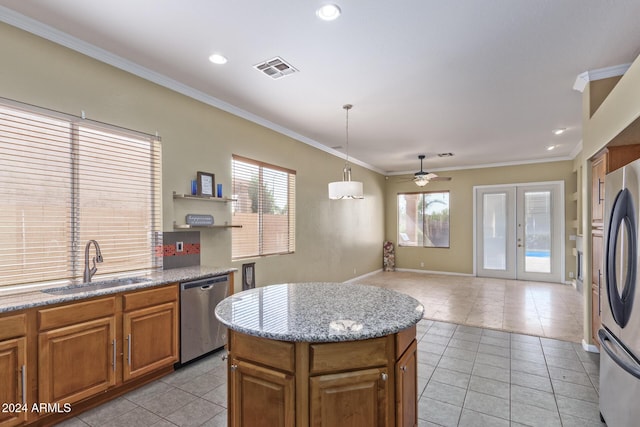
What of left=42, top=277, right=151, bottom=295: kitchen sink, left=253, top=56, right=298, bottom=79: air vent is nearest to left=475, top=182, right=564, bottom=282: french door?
left=253, top=56, right=298, bottom=79: air vent

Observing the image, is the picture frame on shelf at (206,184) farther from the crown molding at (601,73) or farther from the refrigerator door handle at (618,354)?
the crown molding at (601,73)

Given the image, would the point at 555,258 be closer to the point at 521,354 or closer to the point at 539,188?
the point at 539,188

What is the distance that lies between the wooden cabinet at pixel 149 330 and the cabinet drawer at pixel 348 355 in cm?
182

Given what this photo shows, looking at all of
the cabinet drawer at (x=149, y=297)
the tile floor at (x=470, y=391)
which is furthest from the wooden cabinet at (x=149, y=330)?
the tile floor at (x=470, y=391)

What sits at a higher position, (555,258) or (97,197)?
(97,197)

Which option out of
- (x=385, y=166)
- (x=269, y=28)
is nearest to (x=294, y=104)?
(x=269, y=28)

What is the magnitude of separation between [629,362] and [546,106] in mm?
3285

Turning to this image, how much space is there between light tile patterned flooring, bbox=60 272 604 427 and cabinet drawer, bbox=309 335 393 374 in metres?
1.20

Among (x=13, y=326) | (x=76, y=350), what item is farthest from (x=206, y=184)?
(x=13, y=326)

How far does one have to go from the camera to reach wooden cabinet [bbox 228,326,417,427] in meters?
1.41

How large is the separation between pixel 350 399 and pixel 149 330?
1.97 meters

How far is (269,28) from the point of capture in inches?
93.5

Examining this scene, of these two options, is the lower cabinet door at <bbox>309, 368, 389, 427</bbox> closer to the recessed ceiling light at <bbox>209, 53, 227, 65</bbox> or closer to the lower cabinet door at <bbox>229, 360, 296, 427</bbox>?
the lower cabinet door at <bbox>229, 360, 296, 427</bbox>

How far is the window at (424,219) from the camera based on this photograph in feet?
27.3
